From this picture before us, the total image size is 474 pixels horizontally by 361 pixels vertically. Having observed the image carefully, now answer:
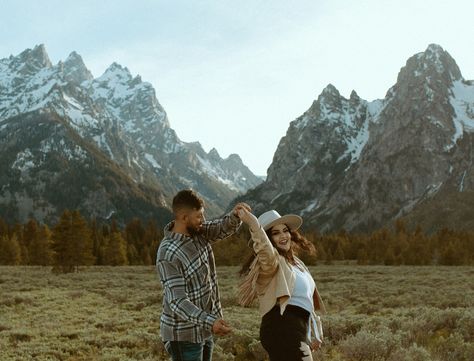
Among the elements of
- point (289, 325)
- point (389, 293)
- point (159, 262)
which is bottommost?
point (389, 293)

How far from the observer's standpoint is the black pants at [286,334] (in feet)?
18.6

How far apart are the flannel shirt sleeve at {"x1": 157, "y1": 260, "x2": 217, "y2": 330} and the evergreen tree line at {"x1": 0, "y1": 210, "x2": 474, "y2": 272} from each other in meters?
59.6

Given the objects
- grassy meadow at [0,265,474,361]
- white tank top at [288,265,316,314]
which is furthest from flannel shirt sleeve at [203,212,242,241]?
grassy meadow at [0,265,474,361]

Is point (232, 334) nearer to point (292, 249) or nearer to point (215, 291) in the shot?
point (215, 291)

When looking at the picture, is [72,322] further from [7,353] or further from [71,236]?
[71,236]

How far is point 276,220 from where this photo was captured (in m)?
6.11

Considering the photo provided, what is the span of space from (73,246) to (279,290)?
6023 centimetres

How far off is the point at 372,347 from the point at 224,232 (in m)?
5.94

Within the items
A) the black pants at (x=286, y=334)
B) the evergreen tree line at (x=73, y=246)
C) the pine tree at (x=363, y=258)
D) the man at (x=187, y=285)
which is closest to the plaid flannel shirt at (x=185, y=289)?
the man at (x=187, y=285)

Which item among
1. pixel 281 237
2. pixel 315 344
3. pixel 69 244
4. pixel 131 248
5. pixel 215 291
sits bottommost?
pixel 315 344

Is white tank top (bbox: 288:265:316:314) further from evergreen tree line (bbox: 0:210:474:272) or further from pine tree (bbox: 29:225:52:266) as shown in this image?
pine tree (bbox: 29:225:52:266)

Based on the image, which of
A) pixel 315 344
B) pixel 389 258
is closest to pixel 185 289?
pixel 315 344

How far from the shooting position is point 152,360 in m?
12.0

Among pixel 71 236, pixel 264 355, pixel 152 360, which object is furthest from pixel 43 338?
pixel 71 236
